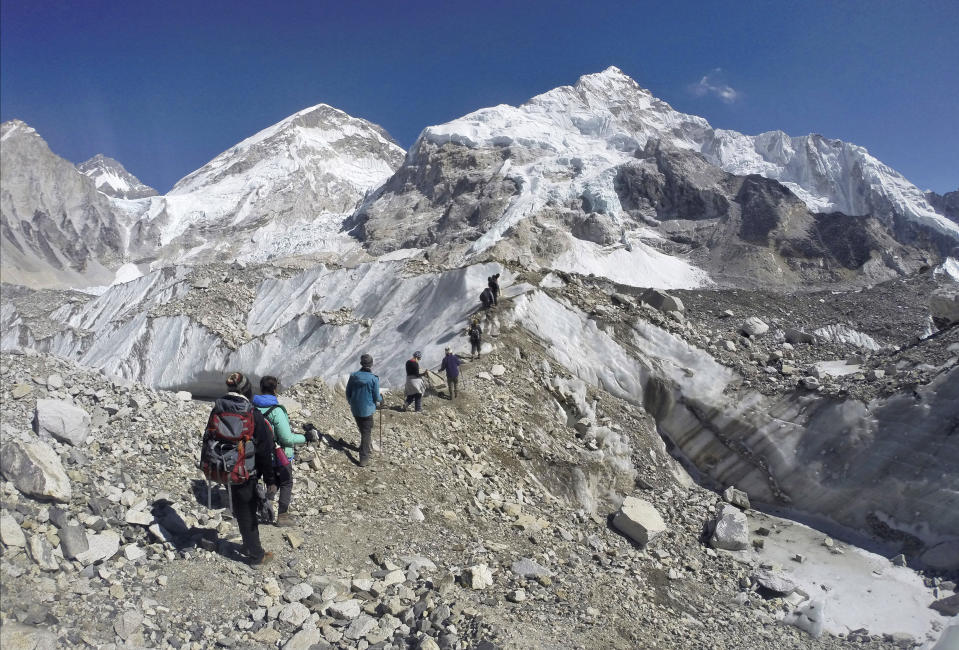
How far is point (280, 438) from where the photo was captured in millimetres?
4855

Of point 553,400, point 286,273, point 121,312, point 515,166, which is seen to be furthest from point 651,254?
point 553,400

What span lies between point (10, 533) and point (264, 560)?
5.69ft

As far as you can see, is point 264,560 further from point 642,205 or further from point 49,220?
point 49,220

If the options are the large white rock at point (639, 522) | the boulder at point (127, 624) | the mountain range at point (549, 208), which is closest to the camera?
the boulder at point (127, 624)

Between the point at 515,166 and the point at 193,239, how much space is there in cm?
6466

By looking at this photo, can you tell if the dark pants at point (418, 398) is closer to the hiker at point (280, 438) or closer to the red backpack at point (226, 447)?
the hiker at point (280, 438)

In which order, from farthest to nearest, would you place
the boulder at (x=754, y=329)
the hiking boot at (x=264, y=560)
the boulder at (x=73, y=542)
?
the boulder at (x=754, y=329)
the hiking boot at (x=264, y=560)
the boulder at (x=73, y=542)

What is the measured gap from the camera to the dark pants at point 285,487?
5.06 m

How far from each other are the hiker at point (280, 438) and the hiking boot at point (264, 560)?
0.54 metres

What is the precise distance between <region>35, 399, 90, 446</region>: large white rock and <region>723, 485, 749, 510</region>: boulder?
9.64 m

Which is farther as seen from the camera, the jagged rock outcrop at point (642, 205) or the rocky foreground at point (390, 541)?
the jagged rock outcrop at point (642, 205)

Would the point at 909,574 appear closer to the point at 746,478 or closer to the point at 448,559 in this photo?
the point at 746,478

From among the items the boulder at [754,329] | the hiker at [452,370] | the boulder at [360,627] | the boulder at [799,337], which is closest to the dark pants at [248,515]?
the boulder at [360,627]

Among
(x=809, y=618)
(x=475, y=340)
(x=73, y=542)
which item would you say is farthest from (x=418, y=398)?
(x=809, y=618)
